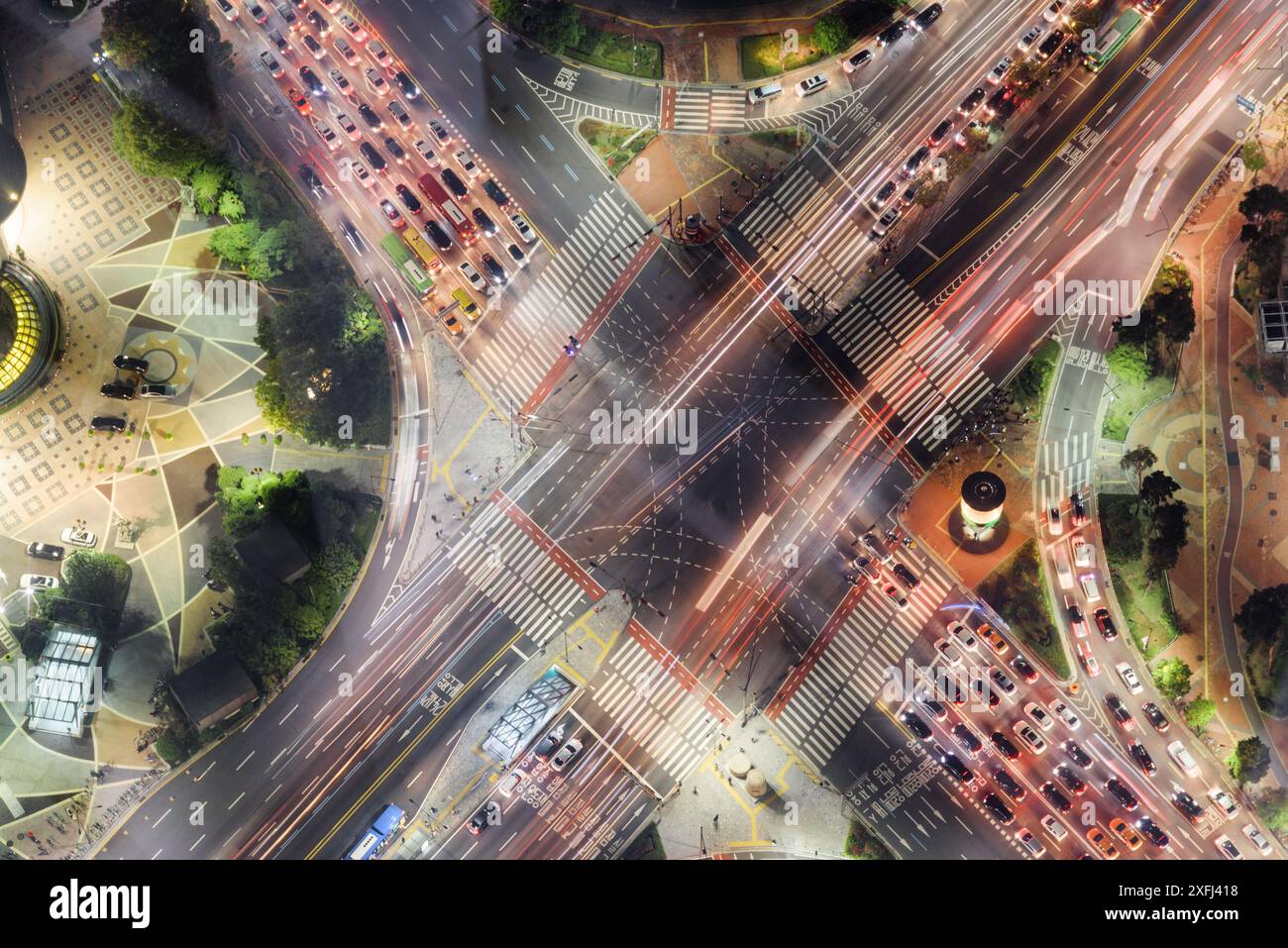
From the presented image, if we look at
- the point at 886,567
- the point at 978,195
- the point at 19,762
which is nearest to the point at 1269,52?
the point at 978,195

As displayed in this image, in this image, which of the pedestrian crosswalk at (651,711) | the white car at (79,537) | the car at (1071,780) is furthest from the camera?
the white car at (79,537)

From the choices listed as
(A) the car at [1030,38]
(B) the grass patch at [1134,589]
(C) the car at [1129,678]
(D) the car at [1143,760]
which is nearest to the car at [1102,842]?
(D) the car at [1143,760]

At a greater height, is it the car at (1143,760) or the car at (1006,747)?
the car at (1006,747)

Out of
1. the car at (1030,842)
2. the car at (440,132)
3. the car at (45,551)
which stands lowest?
the car at (1030,842)

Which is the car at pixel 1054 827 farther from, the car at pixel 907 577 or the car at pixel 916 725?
the car at pixel 907 577
